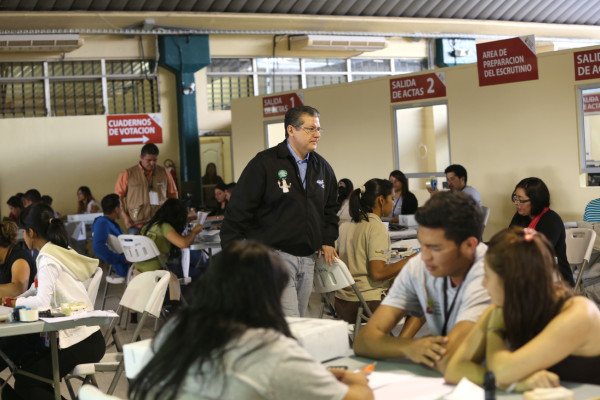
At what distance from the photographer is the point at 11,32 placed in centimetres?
1276

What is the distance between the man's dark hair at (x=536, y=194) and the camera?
5.33 metres

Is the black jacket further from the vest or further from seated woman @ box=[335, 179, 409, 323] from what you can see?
the vest

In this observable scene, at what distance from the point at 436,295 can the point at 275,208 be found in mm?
1576

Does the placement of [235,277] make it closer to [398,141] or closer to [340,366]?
[340,366]

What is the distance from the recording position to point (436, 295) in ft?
8.54

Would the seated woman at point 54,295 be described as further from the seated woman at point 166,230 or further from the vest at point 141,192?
the vest at point 141,192

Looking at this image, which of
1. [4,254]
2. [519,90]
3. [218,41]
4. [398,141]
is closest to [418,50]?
[218,41]

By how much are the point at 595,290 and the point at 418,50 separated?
10475 mm

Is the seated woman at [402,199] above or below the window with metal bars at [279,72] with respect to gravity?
below

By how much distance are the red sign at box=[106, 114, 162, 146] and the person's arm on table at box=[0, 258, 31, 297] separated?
384 inches

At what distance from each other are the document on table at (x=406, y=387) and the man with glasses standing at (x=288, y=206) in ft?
5.52

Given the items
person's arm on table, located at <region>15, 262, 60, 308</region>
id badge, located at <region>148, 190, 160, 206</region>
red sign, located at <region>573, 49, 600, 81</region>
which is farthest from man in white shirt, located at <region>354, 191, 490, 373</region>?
red sign, located at <region>573, 49, 600, 81</region>

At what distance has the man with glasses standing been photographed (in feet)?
13.1

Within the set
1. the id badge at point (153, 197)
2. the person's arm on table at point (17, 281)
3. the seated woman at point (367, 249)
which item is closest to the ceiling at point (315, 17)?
the id badge at point (153, 197)
